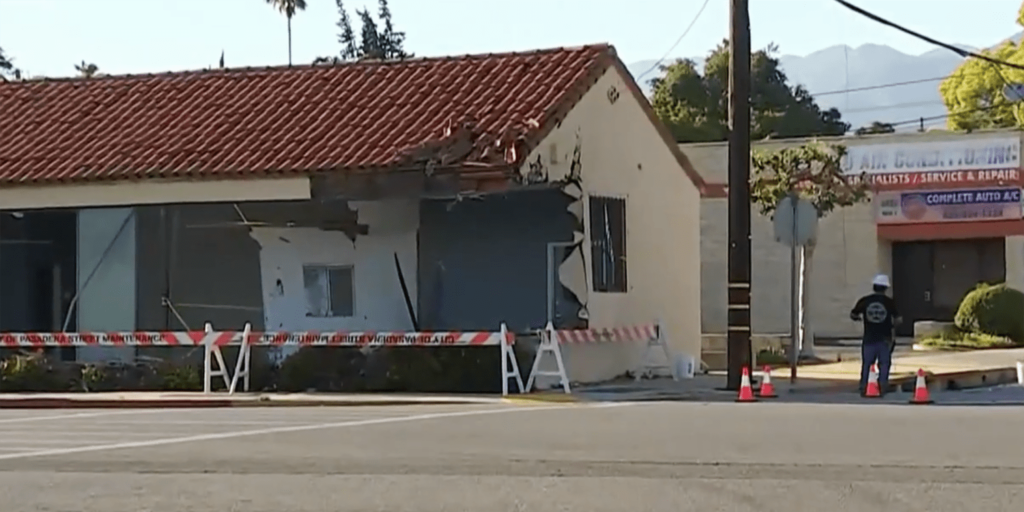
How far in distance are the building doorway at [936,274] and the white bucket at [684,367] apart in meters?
21.2

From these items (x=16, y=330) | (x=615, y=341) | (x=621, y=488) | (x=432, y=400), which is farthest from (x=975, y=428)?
(x=16, y=330)

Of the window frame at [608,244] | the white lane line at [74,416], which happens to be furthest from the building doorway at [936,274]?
the white lane line at [74,416]

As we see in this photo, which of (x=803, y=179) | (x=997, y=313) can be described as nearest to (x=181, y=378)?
(x=803, y=179)

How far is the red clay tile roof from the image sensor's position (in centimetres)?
2478

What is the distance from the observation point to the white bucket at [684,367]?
87.6 feet

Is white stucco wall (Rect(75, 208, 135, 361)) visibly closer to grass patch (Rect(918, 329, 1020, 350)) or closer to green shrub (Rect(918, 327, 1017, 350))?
green shrub (Rect(918, 327, 1017, 350))

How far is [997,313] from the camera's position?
3900 cm

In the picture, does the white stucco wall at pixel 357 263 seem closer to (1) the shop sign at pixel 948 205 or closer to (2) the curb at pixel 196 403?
(2) the curb at pixel 196 403

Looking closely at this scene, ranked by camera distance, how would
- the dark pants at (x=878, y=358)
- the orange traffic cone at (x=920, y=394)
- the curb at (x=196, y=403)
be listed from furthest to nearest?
the dark pants at (x=878, y=358)
the curb at (x=196, y=403)
the orange traffic cone at (x=920, y=394)

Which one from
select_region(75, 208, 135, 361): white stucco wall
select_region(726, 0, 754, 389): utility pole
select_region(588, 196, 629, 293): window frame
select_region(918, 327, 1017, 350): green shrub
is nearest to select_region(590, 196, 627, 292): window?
select_region(588, 196, 629, 293): window frame

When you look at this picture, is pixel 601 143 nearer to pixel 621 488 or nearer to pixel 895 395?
pixel 895 395

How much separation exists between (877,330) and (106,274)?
12.2 meters

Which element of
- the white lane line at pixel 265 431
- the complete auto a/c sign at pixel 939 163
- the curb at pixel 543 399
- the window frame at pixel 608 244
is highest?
the complete auto a/c sign at pixel 939 163

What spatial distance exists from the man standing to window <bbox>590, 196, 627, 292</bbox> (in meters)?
4.85
